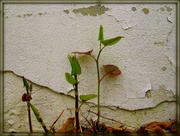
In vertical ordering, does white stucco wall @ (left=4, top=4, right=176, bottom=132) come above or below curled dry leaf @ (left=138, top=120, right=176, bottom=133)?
above

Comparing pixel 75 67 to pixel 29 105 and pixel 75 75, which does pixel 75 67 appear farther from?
pixel 29 105

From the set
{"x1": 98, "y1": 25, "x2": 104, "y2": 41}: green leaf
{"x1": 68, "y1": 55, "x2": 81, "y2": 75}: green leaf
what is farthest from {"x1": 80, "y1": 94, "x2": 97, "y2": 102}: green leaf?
{"x1": 98, "y1": 25, "x2": 104, "y2": 41}: green leaf

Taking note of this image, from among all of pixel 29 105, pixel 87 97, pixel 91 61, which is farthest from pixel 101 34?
pixel 29 105

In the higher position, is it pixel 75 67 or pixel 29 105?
pixel 75 67

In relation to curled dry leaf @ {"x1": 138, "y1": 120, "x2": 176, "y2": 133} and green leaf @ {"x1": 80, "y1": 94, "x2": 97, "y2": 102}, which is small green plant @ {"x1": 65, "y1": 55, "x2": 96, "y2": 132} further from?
curled dry leaf @ {"x1": 138, "y1": 120, "x2": 176, "y2": 133}

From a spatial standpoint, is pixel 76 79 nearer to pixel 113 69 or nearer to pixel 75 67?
pixel 75 67

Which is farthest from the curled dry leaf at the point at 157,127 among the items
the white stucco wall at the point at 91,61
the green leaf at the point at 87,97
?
the green leaf at the point at 87,97

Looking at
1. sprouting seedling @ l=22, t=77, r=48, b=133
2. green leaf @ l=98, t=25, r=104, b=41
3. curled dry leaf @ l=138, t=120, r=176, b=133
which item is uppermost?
green leaf @ l=98, t=25, r=104, b=41

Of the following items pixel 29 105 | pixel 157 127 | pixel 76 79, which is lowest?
pixel 157 127

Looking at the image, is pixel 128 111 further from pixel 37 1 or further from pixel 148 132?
pixel 37 1

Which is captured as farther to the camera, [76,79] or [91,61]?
[91,61]
